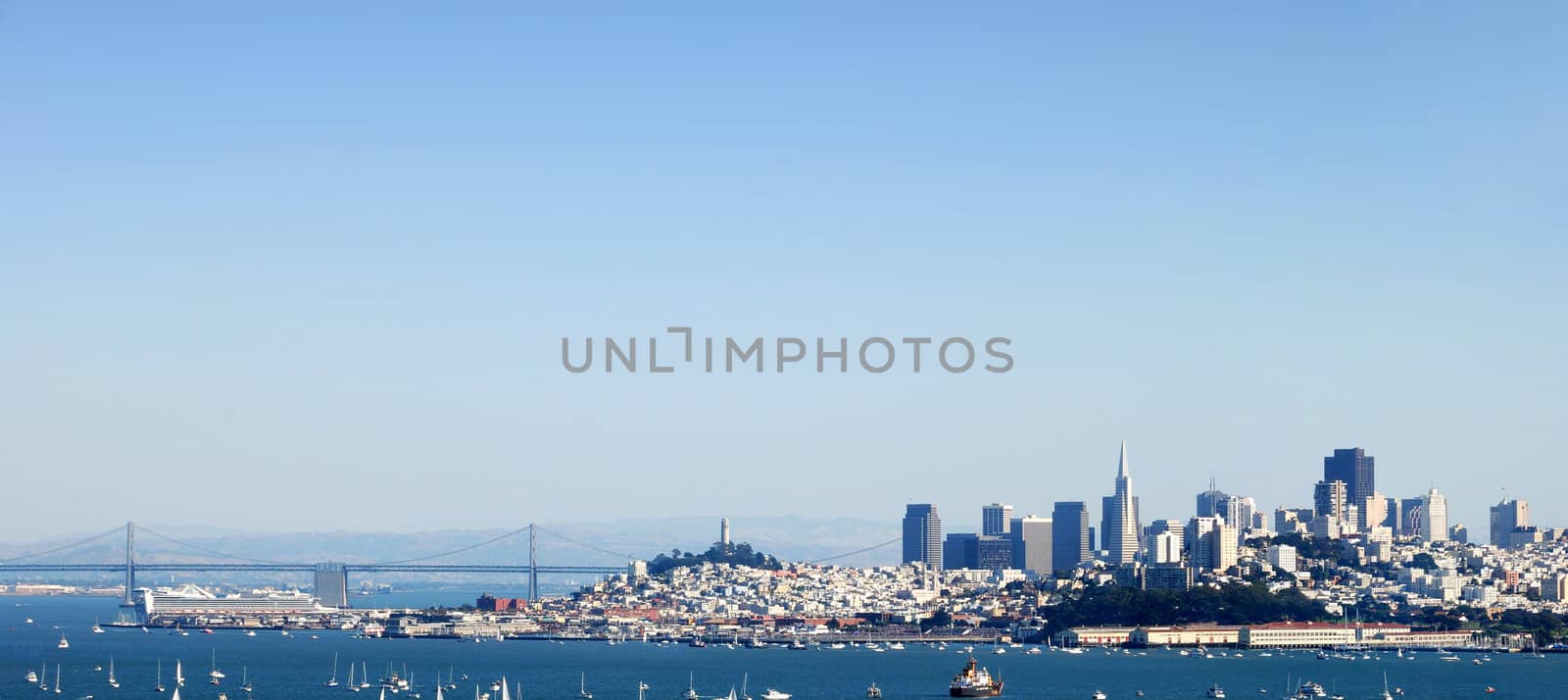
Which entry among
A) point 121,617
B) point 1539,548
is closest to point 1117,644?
point 121,617

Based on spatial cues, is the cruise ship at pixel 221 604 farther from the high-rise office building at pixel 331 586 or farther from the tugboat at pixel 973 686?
the tugboat at pixel 973 686

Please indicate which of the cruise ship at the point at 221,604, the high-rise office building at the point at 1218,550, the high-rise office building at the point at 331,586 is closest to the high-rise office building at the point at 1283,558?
the high-rise office building at the point at 1218,550

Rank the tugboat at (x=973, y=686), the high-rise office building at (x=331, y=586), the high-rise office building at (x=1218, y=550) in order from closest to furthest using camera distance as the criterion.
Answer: the tugboat at (x=973, y=686)
the high-rise office building at (x=1218, y=550)
the high-rise office building at (x=331, y=586)

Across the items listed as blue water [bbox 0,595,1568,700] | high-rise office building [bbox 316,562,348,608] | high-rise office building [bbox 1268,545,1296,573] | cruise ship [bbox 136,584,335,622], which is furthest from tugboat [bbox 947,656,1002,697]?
high-rise office building [bbox 316,562,348,608]

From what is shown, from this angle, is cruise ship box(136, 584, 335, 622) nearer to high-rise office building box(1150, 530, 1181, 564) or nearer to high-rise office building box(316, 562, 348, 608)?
high-rise office building box(316, 562, 348, 608)

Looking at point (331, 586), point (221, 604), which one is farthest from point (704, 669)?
point (331, 586)
